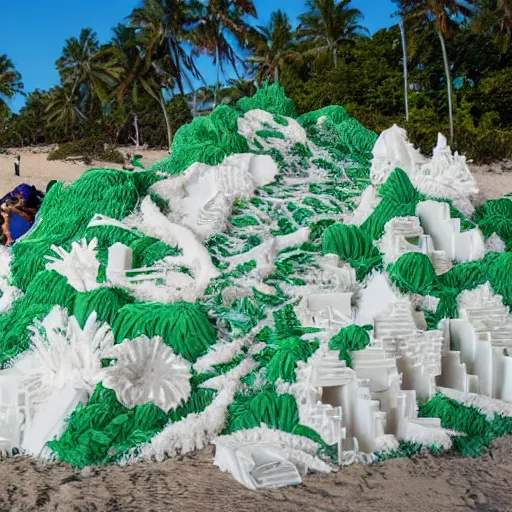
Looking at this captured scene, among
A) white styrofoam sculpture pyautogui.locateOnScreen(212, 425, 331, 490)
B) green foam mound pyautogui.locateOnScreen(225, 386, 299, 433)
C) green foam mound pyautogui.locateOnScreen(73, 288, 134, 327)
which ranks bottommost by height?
white styrofoam sculpture pyautogui.locateOnScreen(212, 425, 331, 490)

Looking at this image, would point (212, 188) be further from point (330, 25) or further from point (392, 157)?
point (330, 25)

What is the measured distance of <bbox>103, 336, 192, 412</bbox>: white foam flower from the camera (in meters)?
4.51

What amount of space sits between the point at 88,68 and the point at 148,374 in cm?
2697

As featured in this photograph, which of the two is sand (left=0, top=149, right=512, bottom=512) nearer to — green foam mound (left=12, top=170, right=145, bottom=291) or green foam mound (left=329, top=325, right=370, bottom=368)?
green foam mound (left=329, top=325, right=370, bottom=368)

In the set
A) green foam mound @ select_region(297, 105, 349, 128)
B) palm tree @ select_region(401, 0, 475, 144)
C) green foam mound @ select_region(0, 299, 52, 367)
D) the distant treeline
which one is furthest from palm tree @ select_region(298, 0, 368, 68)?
green foam mound @ select_region(0, 299, 52, 367)

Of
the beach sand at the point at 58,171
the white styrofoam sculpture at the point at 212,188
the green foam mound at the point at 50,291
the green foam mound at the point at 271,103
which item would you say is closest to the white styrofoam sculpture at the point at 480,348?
the white styrofoam sculpture at the point at 212,188

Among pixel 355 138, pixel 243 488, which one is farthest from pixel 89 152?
pixel 243 488

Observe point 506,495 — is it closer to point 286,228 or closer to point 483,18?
point 286,228

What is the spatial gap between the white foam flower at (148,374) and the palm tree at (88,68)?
81.2 feet

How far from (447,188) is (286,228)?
1.62 meters

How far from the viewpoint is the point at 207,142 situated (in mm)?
6844

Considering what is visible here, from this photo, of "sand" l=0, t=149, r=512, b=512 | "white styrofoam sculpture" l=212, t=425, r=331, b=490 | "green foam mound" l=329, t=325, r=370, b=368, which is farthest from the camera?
"green foam mound" l=329, t=325, r=370, b=368

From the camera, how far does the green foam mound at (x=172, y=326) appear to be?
4866 mm

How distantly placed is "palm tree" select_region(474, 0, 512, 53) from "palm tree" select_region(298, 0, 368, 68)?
6.17 metres
